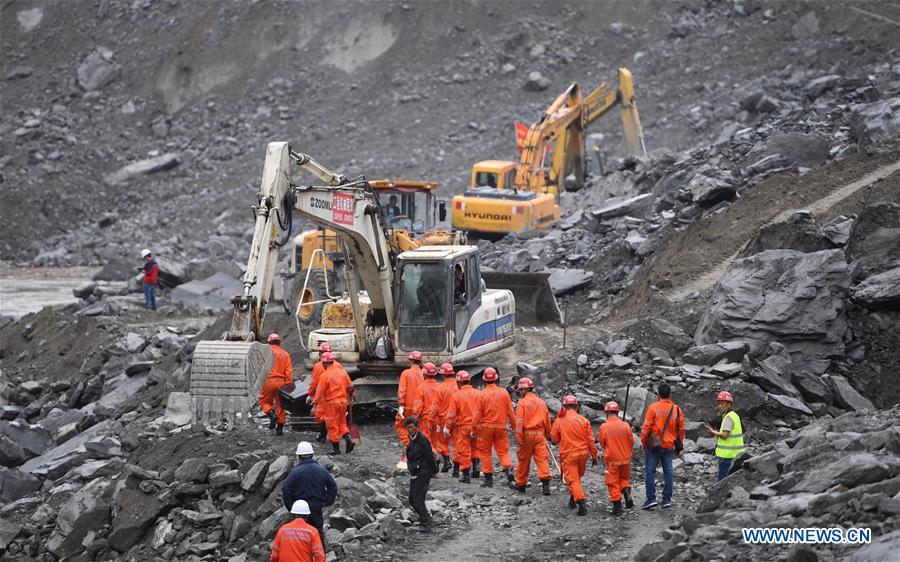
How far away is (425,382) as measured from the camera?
574 inches

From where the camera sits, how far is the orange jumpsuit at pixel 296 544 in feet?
33.7

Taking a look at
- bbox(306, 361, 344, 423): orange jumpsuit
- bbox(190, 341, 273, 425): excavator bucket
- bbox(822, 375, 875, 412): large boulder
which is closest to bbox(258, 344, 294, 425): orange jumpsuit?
bbox(306, 361, 344, 423): orange jumpsuit

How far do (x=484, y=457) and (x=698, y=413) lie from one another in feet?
12.4

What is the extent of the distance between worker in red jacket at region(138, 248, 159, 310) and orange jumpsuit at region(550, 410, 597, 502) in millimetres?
16653

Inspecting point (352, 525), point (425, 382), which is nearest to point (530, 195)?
point (425, 382)

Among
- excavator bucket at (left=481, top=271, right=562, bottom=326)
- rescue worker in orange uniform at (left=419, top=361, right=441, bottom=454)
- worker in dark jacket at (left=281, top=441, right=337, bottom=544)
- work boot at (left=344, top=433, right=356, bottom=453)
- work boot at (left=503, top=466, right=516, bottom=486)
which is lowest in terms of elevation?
work boot at (left=503, top=466, right=516, bottom=486)

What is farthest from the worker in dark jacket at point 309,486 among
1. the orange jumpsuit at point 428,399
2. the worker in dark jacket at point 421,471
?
the orange jumpsuit at point 428,399

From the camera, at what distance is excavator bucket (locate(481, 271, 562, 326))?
22.8 metres

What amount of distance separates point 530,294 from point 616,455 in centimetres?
1020

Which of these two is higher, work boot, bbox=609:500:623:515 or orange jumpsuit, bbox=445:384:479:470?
orange jumpsuit, bbox=445:384:479:470

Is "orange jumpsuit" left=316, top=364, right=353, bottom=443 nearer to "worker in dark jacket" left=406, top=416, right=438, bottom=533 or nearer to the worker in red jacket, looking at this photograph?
"worker in dark jacket" left=406, top=416, right=438, bottom=533

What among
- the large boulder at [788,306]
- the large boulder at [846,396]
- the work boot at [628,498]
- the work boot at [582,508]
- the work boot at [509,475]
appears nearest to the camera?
the work boot at [582,508]

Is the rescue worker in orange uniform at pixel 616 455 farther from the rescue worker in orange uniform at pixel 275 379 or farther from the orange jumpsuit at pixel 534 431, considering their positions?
the rescue worker in orange uniform at pixel 275 379

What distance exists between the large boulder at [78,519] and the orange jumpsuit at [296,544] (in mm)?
4911
